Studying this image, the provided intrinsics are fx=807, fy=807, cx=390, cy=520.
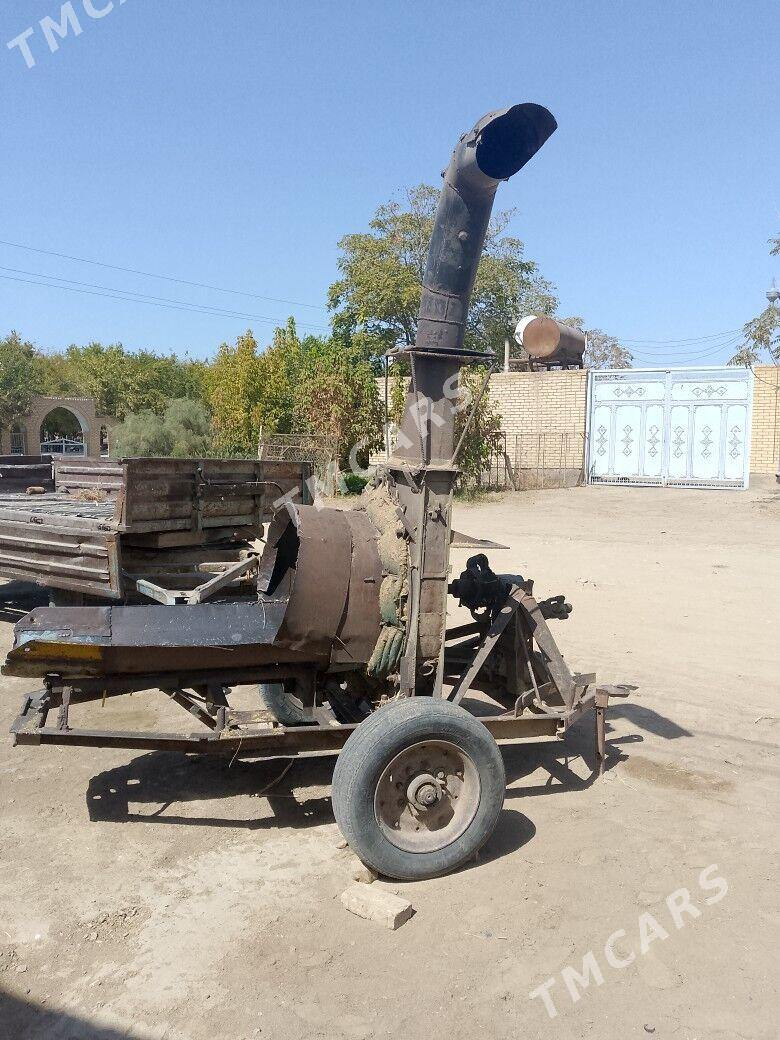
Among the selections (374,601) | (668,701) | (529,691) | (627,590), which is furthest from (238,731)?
(627,590)

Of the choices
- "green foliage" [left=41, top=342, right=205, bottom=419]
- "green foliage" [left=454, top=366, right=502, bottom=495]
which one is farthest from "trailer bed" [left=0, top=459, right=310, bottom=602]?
"green foliage" [left=41, top=342, right=205, bottom=419]

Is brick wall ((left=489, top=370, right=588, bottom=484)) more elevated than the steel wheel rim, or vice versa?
brick wall ((left=489, top=370, right=588, bottom=484))

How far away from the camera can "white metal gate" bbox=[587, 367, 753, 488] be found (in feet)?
67.8

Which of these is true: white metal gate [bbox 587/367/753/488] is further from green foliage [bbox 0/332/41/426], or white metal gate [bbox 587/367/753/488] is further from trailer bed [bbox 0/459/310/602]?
green foliage [bbox 0/332/41/426]

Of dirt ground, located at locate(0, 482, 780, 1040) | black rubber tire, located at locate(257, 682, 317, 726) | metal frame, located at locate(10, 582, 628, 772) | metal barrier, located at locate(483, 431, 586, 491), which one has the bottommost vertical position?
dirt ground, located at locate(0, 482, 780, 1040)

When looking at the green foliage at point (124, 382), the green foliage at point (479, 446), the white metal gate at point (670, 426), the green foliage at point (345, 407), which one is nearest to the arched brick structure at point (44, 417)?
the green foliage at point (124, 382)

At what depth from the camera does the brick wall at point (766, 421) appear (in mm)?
20672

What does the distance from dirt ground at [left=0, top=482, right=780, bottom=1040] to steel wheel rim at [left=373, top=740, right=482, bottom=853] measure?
226mm

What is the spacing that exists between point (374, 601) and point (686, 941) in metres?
2.07

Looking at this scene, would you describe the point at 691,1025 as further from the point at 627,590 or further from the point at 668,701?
the point at 627,590

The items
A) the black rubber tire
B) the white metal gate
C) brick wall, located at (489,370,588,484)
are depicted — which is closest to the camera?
the black rubber tire

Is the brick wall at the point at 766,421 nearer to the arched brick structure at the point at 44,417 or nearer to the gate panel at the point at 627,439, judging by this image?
the gate panel at the point at 627,439

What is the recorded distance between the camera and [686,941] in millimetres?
3414

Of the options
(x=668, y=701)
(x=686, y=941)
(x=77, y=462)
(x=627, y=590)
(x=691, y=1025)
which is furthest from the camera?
(x=627, y=590)
